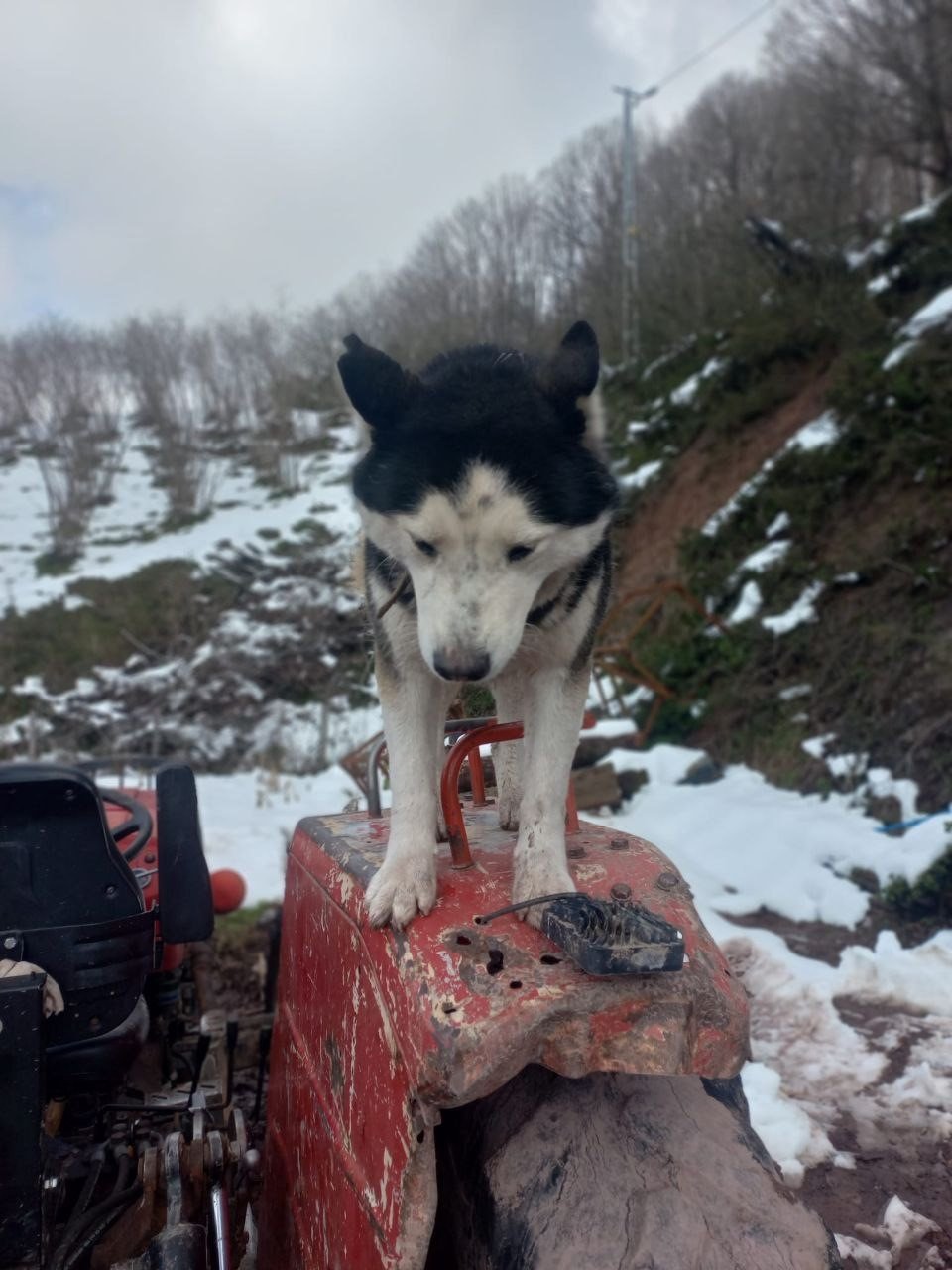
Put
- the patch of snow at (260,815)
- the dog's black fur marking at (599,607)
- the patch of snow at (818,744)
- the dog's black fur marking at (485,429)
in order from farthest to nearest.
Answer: the patch of snow at (818,744) → the patch of snow at (260,815) → the dog's black fur marking at (599,607) → the dog's black fur marking at (485,429)

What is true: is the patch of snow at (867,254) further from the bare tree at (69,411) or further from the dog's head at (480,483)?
the bare tree at (69,411)

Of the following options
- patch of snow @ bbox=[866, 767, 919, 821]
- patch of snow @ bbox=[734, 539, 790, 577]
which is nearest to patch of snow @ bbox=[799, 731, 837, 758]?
patch of snow @ bbox=[866, 767, 919, 821]

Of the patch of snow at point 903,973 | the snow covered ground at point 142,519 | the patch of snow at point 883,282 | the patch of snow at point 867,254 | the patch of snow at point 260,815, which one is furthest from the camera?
the snow covered ground at point 142,519

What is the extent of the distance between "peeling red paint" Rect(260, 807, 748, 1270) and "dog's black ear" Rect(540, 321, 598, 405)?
1036 mm

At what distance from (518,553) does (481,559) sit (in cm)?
9

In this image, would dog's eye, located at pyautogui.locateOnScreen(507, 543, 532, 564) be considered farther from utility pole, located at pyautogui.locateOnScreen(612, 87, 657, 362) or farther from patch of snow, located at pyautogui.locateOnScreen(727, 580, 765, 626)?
utility pole, located at pyautogui.locateOnScreen(612, 87, 657, 362)

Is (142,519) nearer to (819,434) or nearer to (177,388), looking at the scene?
(177,388)

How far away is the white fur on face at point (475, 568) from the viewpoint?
5.58 feet

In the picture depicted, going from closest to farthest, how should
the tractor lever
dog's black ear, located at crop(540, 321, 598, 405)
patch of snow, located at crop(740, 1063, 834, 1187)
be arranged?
1. the tractor lever
2. dog's black ear, located at crop(540, 321, 598, 405)
3. patch of snow, located at crop(740, 1063, 834, 1187)

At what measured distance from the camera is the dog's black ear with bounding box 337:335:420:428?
195 centimetres

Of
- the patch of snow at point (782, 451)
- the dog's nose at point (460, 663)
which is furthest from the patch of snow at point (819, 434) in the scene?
the dog's nose at point (460, 663)

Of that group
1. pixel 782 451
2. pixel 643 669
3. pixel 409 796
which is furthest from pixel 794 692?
pixel 409 796

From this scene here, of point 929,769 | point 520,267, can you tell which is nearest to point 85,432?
point 520,267

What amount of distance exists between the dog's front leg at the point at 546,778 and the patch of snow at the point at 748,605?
700 cm
